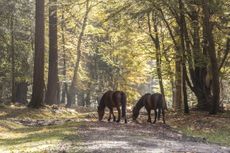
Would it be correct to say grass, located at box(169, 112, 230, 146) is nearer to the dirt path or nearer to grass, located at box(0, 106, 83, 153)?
the dirt path

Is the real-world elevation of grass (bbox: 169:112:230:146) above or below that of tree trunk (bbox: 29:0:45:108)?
below

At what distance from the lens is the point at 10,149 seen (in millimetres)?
13750

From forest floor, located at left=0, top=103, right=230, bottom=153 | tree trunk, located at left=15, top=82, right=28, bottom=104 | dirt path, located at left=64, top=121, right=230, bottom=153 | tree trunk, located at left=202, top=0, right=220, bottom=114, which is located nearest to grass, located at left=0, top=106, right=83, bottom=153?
forest floor, located at left=0, top=103, right=230, bottom=153

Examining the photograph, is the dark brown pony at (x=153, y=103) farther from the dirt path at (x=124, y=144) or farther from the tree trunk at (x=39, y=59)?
the tree trunk at (x=39, y=59)

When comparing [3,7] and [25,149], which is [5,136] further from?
[3,7]

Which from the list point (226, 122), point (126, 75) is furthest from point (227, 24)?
point (126, 75)

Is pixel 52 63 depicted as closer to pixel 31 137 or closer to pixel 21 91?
pixel 21 91

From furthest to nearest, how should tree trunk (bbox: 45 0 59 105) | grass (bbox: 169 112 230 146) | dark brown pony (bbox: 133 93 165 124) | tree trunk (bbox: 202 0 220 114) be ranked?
tree trunk (bbox: 45 0 59 105) → tree trunk (bbox: 202 0 220 114) → dark brown pony (bbox: 133 93 165 124) → grass (bbox: 169 112 230 146)

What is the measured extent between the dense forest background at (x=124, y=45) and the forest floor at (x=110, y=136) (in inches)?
116

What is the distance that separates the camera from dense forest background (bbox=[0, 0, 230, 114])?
92.7 ft

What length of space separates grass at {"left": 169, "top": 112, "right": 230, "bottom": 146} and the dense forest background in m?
1.89

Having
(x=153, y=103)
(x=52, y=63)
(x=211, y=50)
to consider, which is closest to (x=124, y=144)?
(x=153, y=103)

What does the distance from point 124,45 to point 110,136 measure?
2847cm

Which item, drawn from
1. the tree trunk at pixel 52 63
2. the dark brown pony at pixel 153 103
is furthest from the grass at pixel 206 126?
the tree trunk at pixel 52 63
